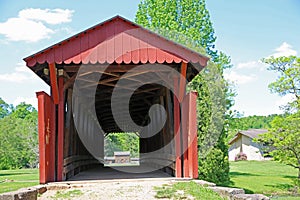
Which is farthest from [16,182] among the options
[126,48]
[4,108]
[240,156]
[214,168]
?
[4,108]

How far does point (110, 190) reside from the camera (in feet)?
20.6

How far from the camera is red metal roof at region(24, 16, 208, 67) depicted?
7168 mm

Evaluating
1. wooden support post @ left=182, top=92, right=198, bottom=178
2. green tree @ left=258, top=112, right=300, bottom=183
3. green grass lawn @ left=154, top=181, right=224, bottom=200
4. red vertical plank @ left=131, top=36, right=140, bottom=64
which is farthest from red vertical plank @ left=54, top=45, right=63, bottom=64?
green tree @ left=258, top=112, right=300, bottom=183

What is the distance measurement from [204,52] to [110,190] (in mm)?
13769

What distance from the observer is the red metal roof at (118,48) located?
7168 millimetres

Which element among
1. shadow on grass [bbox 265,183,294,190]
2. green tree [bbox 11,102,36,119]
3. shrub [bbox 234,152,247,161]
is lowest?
shrub [bbox 234,152,247,161]

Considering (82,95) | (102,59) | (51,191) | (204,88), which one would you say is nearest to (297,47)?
(204,88)

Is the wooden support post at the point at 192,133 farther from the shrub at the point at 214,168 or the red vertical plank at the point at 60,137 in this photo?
the shrub at the point at 214,168

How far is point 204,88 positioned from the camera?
15.1 m

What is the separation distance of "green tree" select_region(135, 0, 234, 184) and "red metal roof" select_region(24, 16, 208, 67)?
7.66 m

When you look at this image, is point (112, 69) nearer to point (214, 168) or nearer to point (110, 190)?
point (110, 190)

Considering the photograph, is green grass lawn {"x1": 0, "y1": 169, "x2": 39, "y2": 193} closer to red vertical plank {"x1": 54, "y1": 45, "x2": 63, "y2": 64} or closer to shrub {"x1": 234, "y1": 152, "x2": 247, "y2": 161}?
red vertical plank {"x1": 54, "y1": 45, "x2": 63, "y2": 64}

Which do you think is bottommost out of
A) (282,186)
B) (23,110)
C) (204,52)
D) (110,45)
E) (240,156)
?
(240,156)

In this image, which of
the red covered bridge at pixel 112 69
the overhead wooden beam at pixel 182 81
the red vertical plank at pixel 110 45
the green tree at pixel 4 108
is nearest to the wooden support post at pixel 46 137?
the red covered bridge at pixel 112 69
